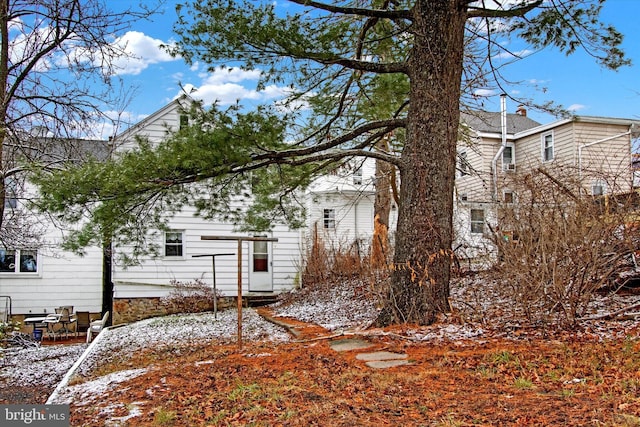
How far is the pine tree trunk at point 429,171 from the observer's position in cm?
605

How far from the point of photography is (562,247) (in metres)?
5.00

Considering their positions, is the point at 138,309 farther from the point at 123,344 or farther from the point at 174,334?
the point at 123,344

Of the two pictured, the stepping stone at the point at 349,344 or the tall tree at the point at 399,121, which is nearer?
the stepping stone at the point at 349,344

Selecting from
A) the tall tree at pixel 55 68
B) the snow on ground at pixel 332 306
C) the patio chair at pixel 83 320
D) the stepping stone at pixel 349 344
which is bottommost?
the patio chair at pixel 83 320

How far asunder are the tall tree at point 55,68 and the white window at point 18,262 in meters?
6.03

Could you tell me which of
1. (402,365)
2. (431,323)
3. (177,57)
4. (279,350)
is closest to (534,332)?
(431,323)

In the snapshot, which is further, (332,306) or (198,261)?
(198,261)

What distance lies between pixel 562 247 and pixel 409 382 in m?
2.23

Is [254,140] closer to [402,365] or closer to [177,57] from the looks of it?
[177,57]

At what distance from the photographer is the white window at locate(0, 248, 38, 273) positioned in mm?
14273

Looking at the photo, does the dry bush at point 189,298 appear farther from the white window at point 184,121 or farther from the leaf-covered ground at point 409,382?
the white window at point 184,121

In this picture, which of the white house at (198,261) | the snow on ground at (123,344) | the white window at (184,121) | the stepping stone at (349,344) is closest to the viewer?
the stepping stone at (349,344)

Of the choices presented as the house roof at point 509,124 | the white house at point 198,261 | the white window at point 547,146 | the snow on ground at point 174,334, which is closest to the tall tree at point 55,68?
the snow on ground at point 174,334

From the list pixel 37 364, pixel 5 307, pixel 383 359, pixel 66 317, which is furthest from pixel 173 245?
pixel 383 359
